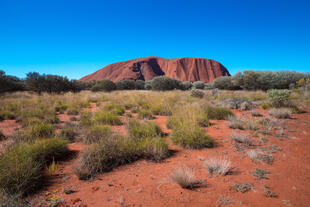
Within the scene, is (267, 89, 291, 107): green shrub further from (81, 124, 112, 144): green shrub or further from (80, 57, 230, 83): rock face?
(80, 57, 230, 83): rock face

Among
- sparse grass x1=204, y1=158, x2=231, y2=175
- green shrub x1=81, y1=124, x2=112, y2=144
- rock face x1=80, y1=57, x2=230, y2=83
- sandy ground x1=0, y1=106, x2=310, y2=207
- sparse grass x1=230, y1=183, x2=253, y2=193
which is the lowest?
sandy ground x1=0, y1=106, x2=310, y2=207

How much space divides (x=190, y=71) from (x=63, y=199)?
100644 millimetres

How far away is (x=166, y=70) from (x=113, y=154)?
104 m

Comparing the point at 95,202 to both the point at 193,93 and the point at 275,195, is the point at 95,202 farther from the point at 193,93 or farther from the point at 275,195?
the point at 193,93

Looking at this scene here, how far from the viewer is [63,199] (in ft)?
5.97

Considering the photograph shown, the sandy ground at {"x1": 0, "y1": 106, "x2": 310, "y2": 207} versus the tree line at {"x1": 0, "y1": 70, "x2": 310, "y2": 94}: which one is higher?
the tree line at {"x1": 0, "y1": 70, "x2": 310, "y2": 94}

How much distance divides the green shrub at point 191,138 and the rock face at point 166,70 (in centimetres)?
8851

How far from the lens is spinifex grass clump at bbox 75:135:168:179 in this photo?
8.05ft

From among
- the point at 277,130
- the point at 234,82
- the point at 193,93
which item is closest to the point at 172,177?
the point at 277,130

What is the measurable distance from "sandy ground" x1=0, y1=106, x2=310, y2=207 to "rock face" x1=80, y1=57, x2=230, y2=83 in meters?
89.5

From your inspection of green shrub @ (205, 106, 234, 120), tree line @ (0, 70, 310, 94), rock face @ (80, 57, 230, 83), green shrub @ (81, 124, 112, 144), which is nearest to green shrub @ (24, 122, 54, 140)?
green shrub @ (81, 124, 112, 144)

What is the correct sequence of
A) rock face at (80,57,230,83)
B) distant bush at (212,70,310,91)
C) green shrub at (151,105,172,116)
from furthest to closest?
1. rock face at (80,57,230,83)
2. distant bush at (212,70,310,91)
3. green shrub at (151,105,172,116)

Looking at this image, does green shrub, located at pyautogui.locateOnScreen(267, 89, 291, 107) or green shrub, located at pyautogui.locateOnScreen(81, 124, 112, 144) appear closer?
green shrub, located at pyautogui.locateOnScreen(81, 124, 112, 144)

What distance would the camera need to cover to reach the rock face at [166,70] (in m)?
93.1
